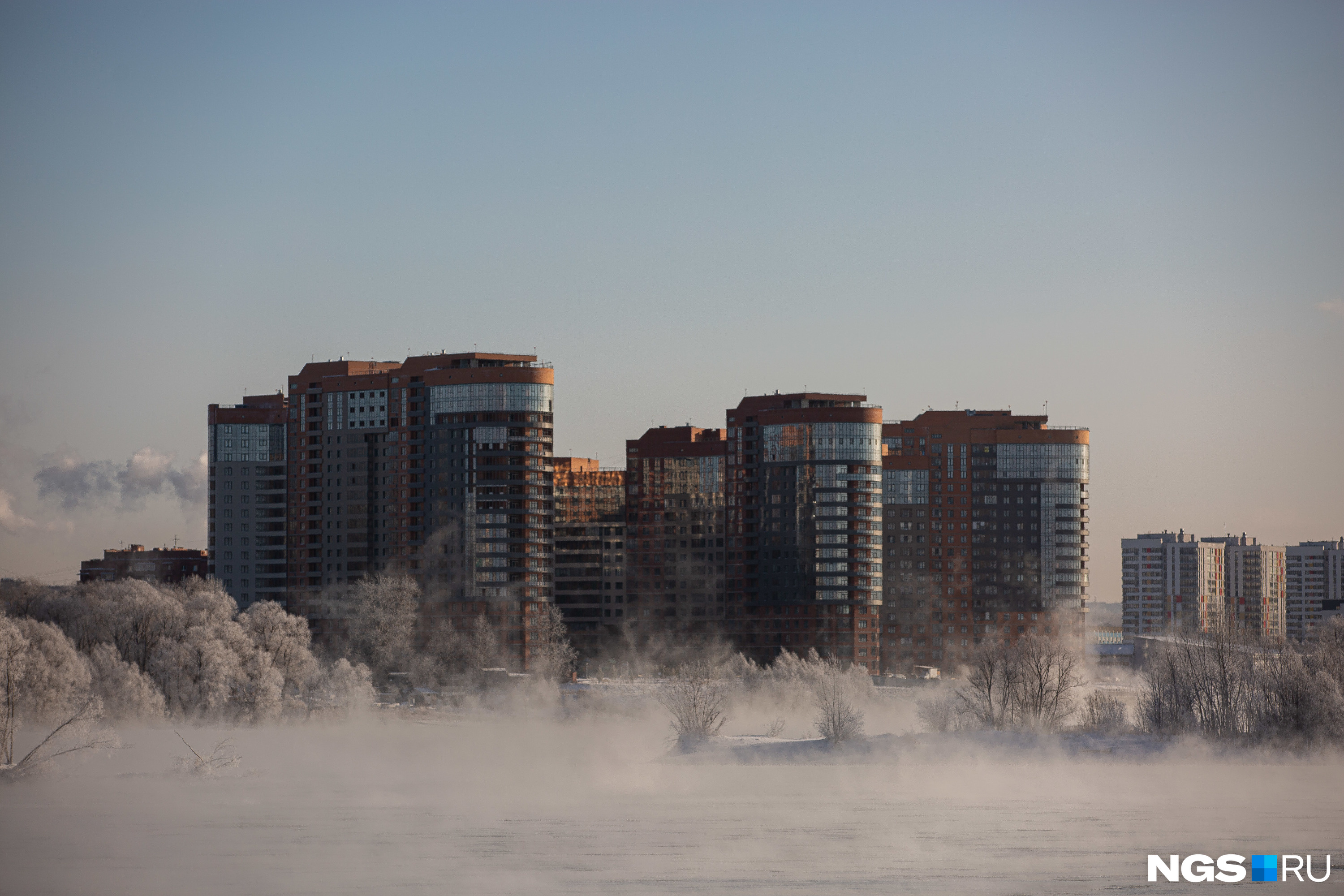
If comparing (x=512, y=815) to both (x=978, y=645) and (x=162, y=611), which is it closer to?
(x=162, y=611)

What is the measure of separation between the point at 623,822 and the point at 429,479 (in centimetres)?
7070

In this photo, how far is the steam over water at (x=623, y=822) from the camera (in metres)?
67.4

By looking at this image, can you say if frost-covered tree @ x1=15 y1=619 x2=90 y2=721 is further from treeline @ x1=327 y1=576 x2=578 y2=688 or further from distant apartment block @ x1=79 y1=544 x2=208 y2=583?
distant apartment block @ x1=79 y1=544 x2=208 y2=583

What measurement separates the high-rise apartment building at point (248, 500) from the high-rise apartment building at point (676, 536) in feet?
119

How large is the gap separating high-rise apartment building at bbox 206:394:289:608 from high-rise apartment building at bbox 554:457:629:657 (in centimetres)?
2930

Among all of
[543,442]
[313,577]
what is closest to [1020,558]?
[543,442]

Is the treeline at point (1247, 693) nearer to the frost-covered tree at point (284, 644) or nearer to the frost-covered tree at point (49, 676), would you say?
the frost-covered tree at point (284, 644)

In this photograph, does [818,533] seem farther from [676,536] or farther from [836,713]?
[836,713]

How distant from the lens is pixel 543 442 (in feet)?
481

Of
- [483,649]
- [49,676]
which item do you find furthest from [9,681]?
[483,649]

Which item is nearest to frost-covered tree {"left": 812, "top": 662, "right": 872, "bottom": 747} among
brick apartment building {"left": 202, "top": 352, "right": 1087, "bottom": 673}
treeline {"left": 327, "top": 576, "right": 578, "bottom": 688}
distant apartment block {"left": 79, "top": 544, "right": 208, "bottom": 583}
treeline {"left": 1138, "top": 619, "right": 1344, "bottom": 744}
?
treeline {"left": 1138, "top": 619, "right": 1344, "bottom": 744}

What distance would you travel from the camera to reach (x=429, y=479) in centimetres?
14875

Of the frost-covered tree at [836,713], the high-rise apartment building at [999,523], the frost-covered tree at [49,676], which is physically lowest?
the frost-covered tree at [836,713]

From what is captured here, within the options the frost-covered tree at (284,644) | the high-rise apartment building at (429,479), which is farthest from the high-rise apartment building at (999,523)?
the frost-covered tree at (284,644)
